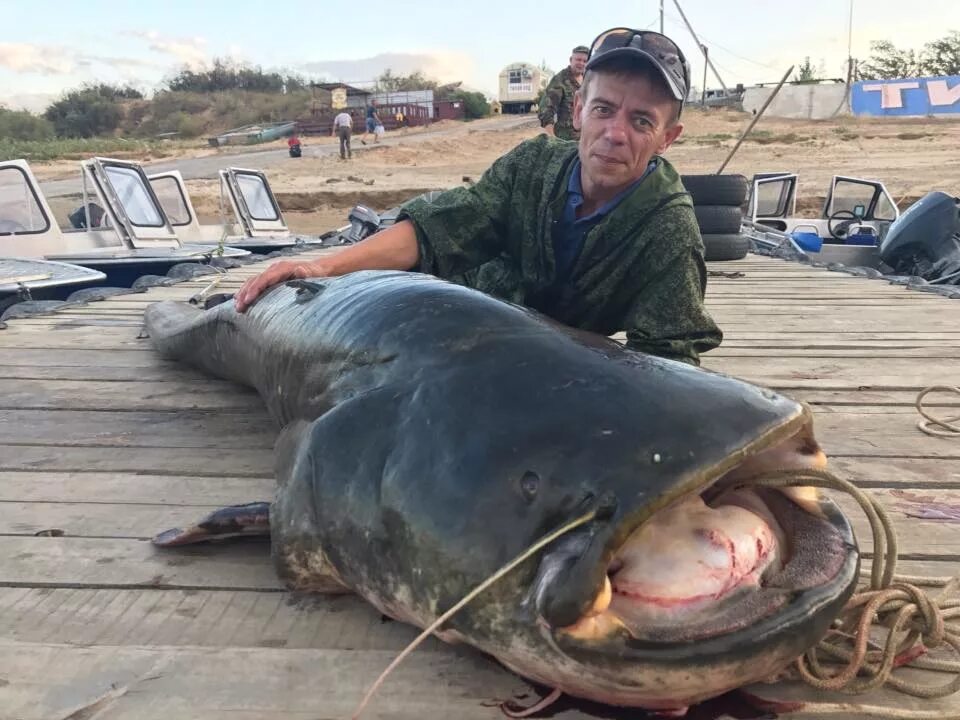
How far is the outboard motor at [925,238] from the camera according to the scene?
29.2ft

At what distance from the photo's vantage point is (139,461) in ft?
8.05

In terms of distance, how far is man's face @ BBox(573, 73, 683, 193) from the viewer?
2.43m

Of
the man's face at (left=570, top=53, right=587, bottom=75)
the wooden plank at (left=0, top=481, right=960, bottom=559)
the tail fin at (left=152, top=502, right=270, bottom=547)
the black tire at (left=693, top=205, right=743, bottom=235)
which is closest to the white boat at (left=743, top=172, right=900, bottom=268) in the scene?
the black tire at (left=693, top=205, right=743, bottom=235)

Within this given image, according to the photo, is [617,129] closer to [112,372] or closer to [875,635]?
[875,635]

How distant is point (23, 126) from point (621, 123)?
→ 5802 centimetres

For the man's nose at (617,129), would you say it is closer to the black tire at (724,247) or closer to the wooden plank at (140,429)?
the wooden plank at (140,429)

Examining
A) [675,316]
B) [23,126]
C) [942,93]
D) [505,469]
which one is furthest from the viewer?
[23,126]

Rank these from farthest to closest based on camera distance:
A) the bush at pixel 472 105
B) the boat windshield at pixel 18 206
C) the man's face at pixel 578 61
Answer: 1. the bush at pixel 472 105
2. the boat windshield at pixel 18 206
3. the man's face at pixel 578 61

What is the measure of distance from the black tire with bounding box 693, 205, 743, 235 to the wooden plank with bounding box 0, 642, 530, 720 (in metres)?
6.88

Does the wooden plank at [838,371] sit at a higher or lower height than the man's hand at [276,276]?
lower

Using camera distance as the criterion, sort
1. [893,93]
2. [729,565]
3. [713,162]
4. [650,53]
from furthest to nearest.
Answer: [893,93] → [713,162] → [650,53] → [729,565]

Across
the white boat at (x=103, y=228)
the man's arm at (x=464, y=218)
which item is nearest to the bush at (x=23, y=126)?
the white boat at (x=103, y=228)

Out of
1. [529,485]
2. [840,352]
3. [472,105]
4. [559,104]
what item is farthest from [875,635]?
[472,105]

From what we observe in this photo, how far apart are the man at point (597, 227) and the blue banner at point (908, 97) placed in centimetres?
4160
